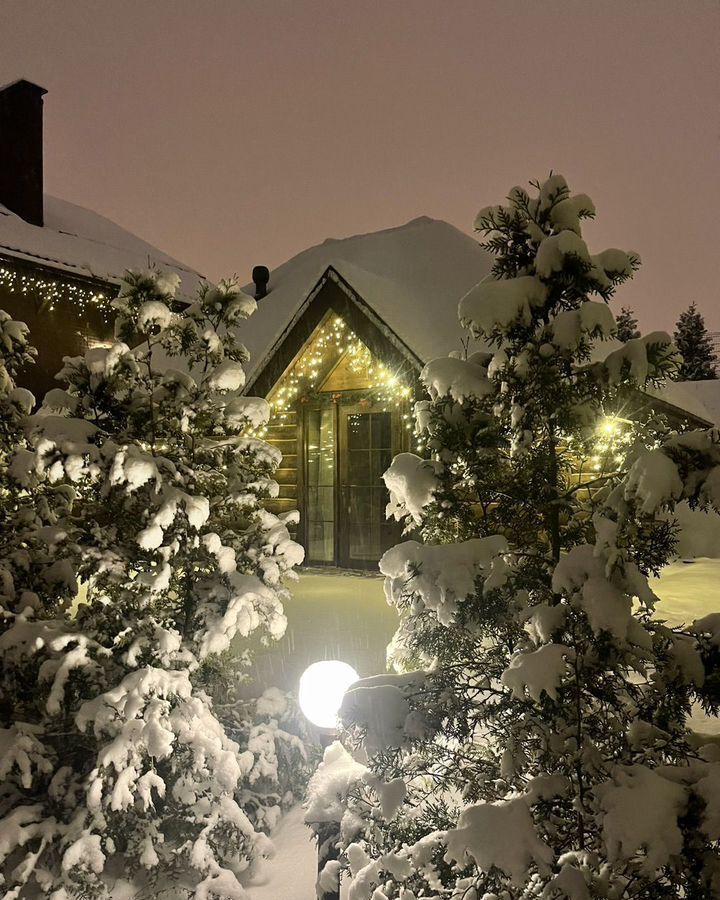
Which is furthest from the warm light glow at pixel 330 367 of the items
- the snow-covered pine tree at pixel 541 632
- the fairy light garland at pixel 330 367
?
the snow-covered pine tree at pixel 541 632

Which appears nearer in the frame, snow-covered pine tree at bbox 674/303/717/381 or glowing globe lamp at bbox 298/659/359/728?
glowing globe lamp at bbox 298/659/359/728

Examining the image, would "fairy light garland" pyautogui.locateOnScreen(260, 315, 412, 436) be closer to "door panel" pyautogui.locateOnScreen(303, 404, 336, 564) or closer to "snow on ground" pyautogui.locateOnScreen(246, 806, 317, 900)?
"door panel" pyautogui.locateOnScreen(303, 404, 336, 564)

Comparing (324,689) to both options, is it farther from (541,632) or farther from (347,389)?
(347,389)

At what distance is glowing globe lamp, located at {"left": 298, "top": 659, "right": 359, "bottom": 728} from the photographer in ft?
12.0

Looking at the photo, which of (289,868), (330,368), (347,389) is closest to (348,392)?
(347,389)

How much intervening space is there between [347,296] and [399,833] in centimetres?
878

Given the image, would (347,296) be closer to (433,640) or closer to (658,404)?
(658,404)

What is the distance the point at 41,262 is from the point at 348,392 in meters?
7.12

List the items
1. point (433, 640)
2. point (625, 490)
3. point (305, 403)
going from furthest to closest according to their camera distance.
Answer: point (305, 403) < point (433, 640) < point (625, 490)

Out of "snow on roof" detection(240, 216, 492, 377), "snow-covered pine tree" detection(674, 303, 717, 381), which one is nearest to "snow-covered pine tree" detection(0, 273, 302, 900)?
"snow on roof" detection(240, 216, 492, 377)

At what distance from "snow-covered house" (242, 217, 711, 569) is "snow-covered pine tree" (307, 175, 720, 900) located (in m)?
7.06

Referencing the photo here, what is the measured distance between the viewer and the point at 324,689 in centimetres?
370

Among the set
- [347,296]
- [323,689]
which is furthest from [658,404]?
[323,689]

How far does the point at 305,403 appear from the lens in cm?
1217
